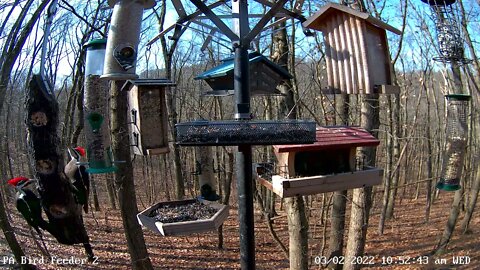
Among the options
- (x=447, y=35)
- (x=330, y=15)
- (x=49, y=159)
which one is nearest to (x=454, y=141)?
(x=447, y=35)

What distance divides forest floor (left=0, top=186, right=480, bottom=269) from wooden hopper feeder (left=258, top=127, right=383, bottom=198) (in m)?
5.35

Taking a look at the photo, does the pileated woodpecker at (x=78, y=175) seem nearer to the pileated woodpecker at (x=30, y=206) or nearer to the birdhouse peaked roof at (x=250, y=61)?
the pileated woodpecker at (x=30, y=206)

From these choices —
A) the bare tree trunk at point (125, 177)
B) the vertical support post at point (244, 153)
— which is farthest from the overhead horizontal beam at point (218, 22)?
the bare tree trunk at point (125, 177)

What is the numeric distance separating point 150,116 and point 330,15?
2.04m

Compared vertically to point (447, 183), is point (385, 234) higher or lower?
lower

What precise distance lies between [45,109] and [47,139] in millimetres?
278

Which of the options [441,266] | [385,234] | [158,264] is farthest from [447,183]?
[385,234]

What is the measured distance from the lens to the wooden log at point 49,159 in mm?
3576

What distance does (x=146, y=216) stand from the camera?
3496 mm

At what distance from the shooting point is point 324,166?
376cm

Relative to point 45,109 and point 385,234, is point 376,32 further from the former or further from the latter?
point 385,234

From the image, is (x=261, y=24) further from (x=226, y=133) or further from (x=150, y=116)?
(x=150, y=116)

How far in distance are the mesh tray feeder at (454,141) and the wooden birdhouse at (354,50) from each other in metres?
1.36

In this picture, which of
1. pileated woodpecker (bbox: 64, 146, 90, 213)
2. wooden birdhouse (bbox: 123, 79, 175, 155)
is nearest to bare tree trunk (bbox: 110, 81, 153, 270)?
pileated woodpecker (bbox: 64, 146, 90, 213)
